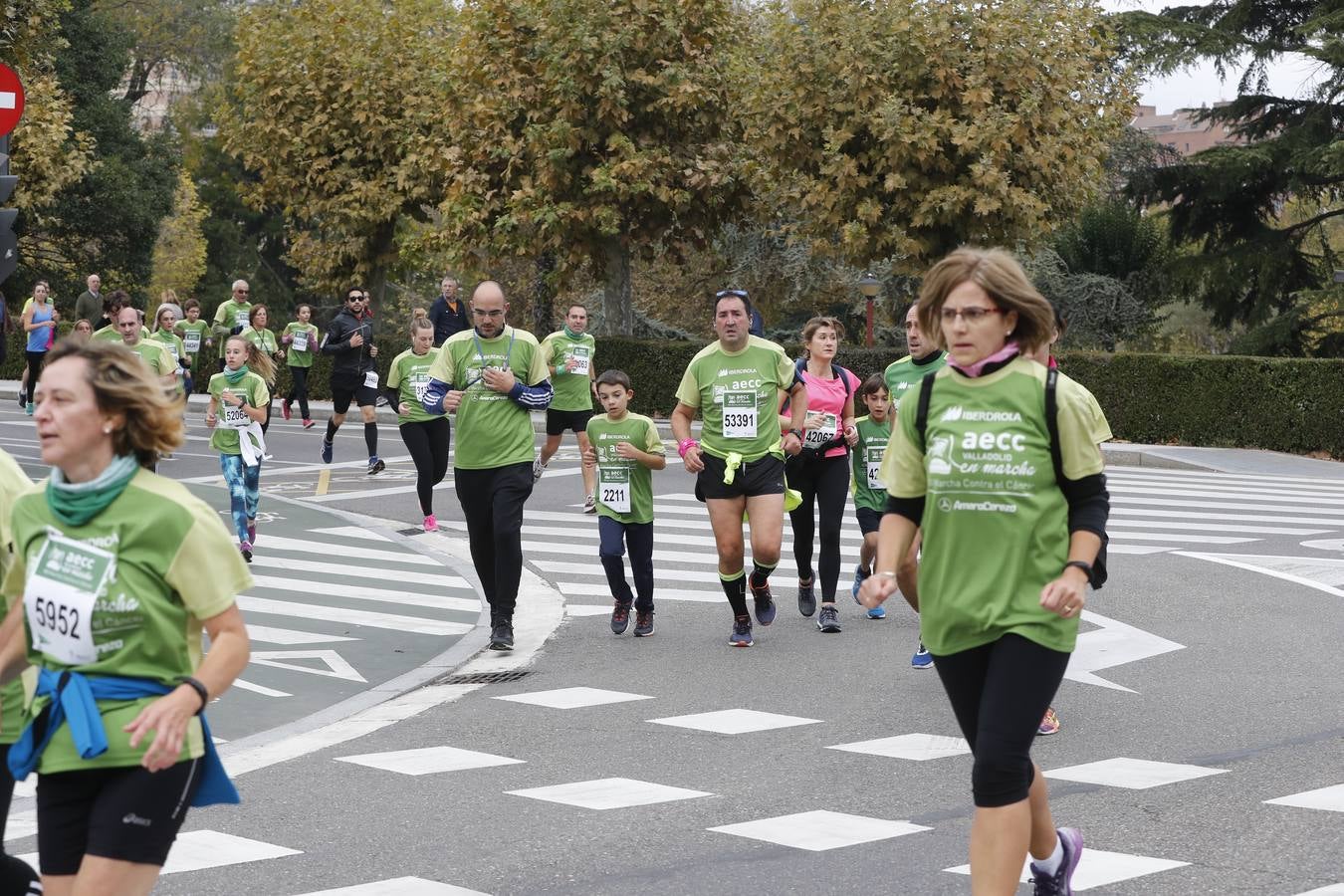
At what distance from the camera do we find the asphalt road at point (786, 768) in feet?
19.6

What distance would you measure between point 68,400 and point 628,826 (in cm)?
323

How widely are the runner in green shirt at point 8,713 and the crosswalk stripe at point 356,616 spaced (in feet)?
23.8

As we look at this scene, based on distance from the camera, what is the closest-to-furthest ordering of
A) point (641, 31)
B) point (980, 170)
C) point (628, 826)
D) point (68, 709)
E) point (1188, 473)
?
point (68, 709) → point (628, 826) → point (1188, 473) → point (980, 170) → point (641, 31)

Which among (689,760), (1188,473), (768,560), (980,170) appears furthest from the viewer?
(980,170)

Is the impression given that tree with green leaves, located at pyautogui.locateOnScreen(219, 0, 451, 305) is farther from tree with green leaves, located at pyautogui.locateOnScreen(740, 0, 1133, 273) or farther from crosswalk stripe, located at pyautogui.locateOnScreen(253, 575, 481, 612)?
crosswalk stripe, located at pyautogui.locateOnScreen(253, 575, 481, 612)

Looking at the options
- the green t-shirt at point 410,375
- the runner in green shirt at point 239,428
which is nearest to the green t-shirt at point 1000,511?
the runner in green shirt at point 239,428

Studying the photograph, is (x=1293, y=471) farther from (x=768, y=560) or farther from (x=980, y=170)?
(x=768, y=560)

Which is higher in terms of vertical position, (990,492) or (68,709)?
(990,492)

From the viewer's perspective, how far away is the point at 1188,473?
959 inches

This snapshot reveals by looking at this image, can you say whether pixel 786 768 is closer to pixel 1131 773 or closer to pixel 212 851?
pixel 1131 773

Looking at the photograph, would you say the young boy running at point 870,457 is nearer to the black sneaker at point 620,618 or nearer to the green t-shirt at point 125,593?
the black sneaker at point 620,618

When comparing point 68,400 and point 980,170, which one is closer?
point 68,400

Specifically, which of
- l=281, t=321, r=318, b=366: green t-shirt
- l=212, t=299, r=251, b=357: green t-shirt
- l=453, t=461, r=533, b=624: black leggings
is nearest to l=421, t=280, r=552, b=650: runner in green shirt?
l=453, t=461, r=533, b=624: black leggings

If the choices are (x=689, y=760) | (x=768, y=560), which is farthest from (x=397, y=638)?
(x=689, y=760)
